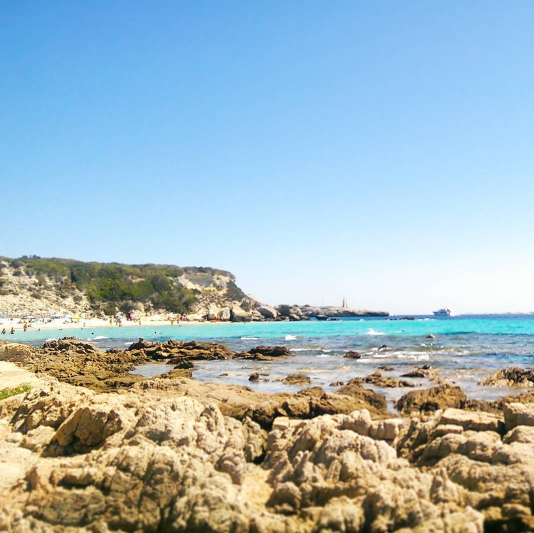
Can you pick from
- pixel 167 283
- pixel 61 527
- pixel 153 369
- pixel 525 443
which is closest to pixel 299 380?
pixel 153 369

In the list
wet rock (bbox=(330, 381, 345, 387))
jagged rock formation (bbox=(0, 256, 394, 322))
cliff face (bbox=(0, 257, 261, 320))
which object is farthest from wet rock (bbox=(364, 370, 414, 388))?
cliff face (bbox=(0, 257, 261, 320))

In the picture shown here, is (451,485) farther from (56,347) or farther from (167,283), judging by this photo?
(167,283)

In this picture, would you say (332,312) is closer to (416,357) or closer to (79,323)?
(79,323)

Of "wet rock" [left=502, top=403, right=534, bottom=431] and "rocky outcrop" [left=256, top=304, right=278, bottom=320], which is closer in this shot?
"wet rock" [left=502, top=403, right=534, bottom=431]

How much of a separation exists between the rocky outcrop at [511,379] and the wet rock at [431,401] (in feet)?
16.0

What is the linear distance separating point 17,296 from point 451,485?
110469mm

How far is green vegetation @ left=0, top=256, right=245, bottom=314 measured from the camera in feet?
372

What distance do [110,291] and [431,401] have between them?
111944mm

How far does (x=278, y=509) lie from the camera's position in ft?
21.5

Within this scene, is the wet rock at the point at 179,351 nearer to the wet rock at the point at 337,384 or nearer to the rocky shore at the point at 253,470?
the wet rock at the point at 337,384

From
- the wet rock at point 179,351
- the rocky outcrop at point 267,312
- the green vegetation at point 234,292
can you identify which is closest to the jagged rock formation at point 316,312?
the rocky outcrop at point 267,312

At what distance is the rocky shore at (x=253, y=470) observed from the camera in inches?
241

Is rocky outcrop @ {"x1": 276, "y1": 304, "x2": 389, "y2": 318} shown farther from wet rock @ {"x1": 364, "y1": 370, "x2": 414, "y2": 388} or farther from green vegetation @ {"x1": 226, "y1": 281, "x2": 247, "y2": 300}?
wet rock @ {"x1": 364, "y1": 370, "x2": 414, "y2": 388}

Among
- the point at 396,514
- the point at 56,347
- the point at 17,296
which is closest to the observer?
the point at 396,514
